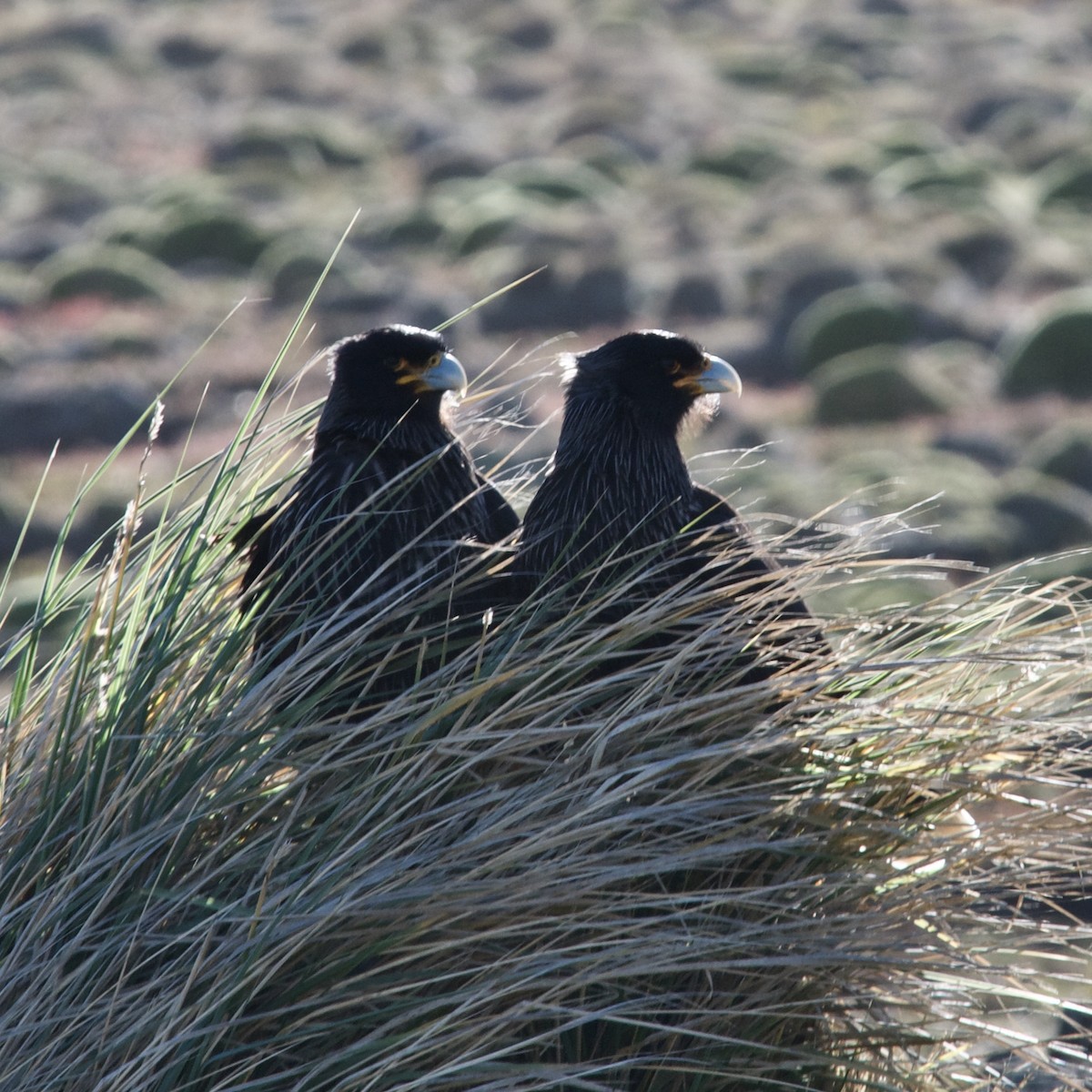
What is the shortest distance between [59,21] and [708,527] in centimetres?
4839

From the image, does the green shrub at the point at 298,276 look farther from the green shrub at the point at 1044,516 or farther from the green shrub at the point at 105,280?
the green shrub at the point at 1044,516

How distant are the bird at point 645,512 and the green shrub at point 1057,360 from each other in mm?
16008

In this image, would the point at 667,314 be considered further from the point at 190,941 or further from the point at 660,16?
the point at 660,16

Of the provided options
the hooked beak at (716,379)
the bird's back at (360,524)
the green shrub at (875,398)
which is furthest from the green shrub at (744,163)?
the bird's back at (360,524)

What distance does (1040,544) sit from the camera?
45.8ft

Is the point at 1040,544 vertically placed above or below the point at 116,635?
below

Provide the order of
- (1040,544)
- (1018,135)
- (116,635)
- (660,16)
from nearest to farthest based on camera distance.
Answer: (116,635) → (1040,544) → (1018,135) → (660,16)

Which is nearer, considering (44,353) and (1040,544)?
(1040,544)

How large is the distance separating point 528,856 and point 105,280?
22.1m

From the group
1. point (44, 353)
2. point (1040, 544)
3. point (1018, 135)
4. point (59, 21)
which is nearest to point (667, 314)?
point (44, 353)

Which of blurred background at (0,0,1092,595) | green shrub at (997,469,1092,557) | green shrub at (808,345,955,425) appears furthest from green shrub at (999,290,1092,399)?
green shrub at (997,469,1092,557)

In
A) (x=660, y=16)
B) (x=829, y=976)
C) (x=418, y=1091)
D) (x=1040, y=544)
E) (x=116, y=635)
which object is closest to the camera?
(x=418, y=1091)

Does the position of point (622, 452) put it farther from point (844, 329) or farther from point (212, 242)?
point (212, 242)

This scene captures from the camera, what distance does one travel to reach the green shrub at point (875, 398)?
1836 cm
